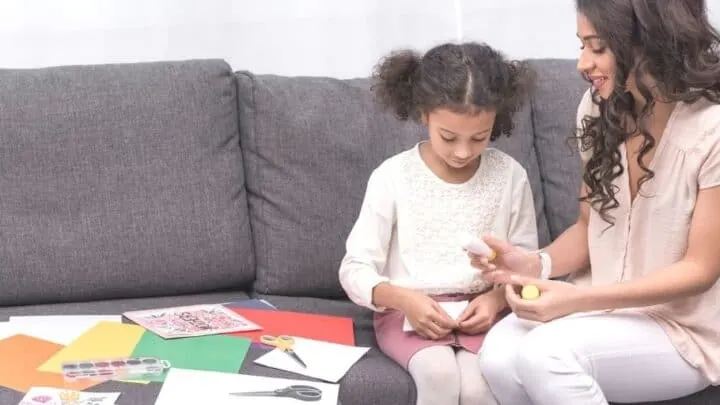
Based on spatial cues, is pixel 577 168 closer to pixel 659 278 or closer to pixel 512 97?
pixel 512 97

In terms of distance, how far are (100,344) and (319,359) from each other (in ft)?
1.42

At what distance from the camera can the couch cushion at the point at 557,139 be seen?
8.91ft

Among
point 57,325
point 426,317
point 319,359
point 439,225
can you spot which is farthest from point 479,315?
point 57,325

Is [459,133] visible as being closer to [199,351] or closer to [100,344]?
[199,351]

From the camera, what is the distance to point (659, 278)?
206 centimetres

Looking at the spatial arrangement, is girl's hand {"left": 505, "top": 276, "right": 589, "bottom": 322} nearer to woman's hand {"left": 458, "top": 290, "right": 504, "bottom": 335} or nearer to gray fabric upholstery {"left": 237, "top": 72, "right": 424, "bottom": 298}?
woman's hand {"left": 458, "top": 290, "right": 504, "bottom": 335}

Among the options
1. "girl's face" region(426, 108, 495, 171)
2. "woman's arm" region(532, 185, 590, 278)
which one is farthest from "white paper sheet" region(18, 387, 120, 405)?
"woman's arm" region(532, 185, 590, 278)

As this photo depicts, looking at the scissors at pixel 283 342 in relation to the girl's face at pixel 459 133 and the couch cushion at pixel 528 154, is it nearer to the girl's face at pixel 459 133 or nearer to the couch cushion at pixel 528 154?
the girl's face at pixel 459 133

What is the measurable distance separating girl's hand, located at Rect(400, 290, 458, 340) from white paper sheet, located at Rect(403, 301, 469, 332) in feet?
0.07

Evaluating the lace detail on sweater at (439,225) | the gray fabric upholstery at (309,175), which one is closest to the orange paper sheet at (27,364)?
the gray fabric upholstery at (309,175)

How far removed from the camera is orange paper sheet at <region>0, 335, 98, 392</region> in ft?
6.94

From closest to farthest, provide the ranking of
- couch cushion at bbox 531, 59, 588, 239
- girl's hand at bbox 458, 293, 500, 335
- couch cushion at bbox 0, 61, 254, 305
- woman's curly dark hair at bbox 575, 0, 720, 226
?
woman's curly dark hair at bbox 575, 0, 720, 226 < girl's hand at bbox 458, 293, 500, 335 < couch cushion at bbox 0, 61, 254, 305 < couch cushion at bbox 531, 59, 588, 239

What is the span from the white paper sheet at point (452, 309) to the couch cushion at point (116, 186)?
53 centimetres

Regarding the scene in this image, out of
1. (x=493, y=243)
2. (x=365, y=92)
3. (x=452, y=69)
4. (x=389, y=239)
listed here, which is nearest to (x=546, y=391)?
(x=493, y=243)
